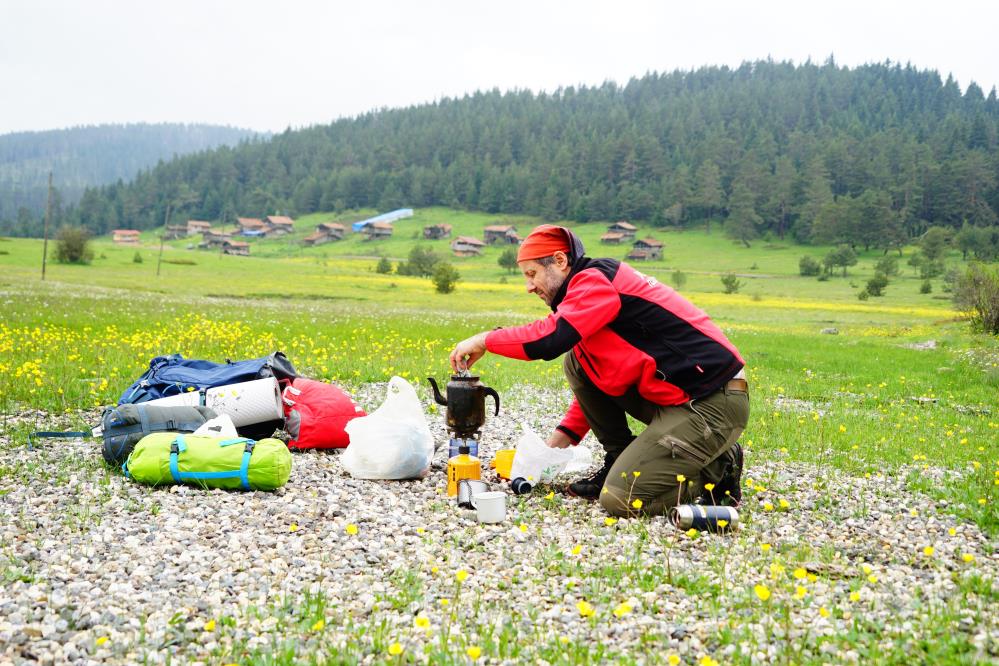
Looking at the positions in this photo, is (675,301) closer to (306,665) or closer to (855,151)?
(306,665)

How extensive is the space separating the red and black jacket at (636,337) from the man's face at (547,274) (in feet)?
0.25

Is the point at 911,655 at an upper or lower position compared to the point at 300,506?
upper

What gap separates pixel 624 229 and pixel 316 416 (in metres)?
151

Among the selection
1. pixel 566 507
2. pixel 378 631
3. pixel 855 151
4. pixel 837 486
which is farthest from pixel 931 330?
pixel 855 151

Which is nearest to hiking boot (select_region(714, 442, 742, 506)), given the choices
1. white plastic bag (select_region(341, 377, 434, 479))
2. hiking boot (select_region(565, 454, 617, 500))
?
hiking boot (select_region(565, 454, 617, 500))

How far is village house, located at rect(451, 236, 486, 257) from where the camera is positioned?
140 m

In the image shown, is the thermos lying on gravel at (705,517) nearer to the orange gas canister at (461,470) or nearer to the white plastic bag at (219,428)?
the orange gas canister at (461,470)

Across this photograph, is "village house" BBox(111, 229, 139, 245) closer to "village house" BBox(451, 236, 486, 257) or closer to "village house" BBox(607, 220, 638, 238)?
"village house" BBox(451, 236, 486, 257)

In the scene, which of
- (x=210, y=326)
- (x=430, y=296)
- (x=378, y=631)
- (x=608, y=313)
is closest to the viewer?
(x=378, y=631)

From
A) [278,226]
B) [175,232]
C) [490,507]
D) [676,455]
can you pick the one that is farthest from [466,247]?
[490,507]

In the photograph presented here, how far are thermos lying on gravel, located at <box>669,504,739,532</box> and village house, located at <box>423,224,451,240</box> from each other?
15707cm

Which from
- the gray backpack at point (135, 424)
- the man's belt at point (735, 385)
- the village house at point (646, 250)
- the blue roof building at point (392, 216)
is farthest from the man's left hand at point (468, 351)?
the blue roof building at point (392, 216)

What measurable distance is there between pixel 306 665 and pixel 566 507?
3720 mm

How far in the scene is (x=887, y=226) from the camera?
5074 inches
